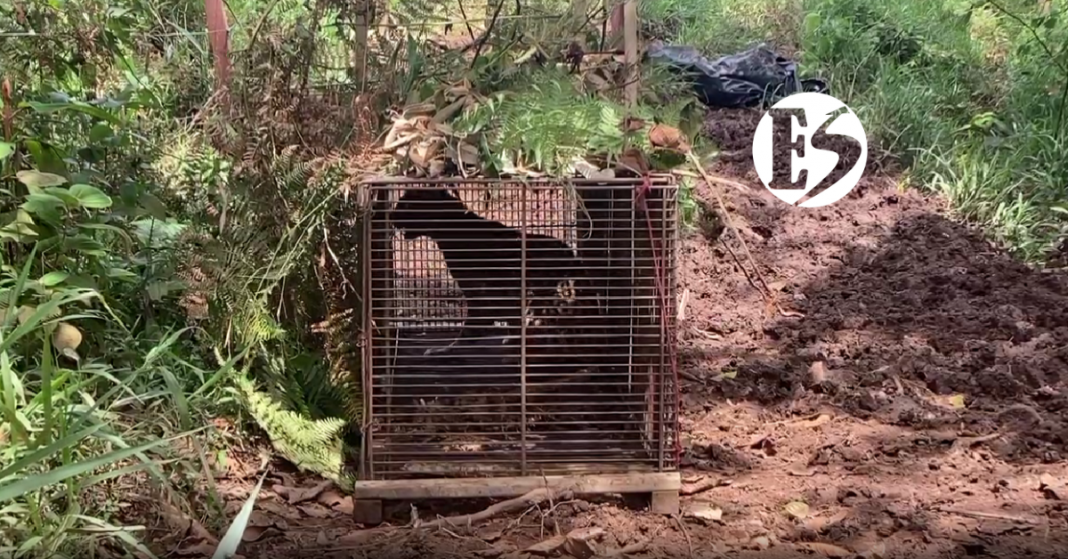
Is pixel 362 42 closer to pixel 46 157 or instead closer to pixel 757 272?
pixel 46 157

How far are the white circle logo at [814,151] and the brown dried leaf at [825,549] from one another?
78.1 inches

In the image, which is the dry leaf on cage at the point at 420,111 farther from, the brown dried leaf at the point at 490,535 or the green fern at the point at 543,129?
the brown dried leaf at the point at 490,535

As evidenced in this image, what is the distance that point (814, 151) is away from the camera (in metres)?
3.43

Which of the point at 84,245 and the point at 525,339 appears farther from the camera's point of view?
the point at 84,245

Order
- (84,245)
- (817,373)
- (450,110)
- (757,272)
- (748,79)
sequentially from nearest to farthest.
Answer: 1. (450,110)
2. (84,245)
3. (817,373)
4. (757,272)
5. (748,79)

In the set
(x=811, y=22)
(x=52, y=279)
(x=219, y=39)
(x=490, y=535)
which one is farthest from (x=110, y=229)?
(x=811, y=22)

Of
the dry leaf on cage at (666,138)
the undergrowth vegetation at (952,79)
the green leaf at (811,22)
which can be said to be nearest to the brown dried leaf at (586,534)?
the dry leaf on cage at (666,138)

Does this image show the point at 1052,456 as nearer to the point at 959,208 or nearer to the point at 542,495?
the point at 542,495

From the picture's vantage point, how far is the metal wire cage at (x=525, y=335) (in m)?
1.80

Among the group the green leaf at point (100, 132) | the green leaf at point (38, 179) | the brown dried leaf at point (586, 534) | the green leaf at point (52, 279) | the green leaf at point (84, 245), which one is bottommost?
the brown dried leaf at point (586, 534)

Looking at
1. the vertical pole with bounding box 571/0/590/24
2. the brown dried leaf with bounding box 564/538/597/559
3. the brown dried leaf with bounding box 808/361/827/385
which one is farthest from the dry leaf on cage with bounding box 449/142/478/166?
the brown dried leaf with bounding box 808/361/827/385

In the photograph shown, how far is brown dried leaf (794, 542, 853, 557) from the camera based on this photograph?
165 cm

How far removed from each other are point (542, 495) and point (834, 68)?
9.29 feet

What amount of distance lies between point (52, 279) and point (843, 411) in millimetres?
1658
